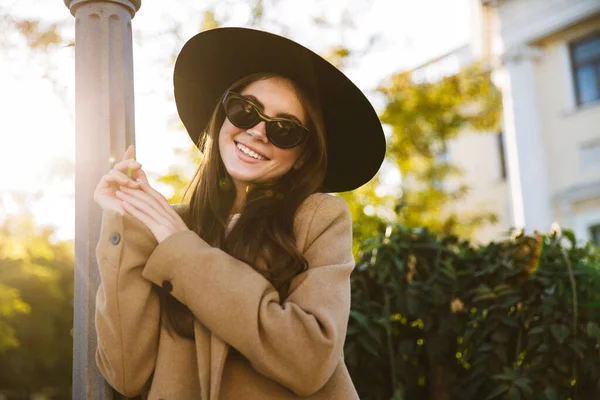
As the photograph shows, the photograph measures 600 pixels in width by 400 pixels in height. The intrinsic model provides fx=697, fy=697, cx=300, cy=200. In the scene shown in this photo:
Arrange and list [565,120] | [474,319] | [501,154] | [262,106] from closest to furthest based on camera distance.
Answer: [262,106] < [474,319] < [565,120] < [501,154]

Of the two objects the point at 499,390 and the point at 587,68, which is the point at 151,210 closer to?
the point at 499,390

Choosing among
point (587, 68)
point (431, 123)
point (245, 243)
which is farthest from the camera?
point (587, 68)

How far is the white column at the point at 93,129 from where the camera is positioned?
1.76 m

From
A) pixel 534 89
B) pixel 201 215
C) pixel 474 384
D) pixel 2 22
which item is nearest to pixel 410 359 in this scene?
pixel 474 384

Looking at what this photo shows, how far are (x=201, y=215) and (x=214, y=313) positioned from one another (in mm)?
455

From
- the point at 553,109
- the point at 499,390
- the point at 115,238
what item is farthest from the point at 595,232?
the point at 115,238

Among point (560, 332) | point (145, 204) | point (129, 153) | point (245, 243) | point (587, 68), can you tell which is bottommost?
point (560, 332)

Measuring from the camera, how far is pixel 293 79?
6.82ft

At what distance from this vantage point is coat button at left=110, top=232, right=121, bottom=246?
1724 mm

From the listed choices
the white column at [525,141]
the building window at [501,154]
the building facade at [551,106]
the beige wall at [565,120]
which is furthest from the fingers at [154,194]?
the building window at [501,154]

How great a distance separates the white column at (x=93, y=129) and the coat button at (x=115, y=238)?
9 cm

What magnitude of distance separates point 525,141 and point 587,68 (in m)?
2.11

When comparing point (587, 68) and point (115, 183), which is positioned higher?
point (587, 68)

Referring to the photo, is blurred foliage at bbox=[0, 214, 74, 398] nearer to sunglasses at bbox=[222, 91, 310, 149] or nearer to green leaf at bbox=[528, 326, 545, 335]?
green leaf at bbox=[528, 326, 545, 335]
